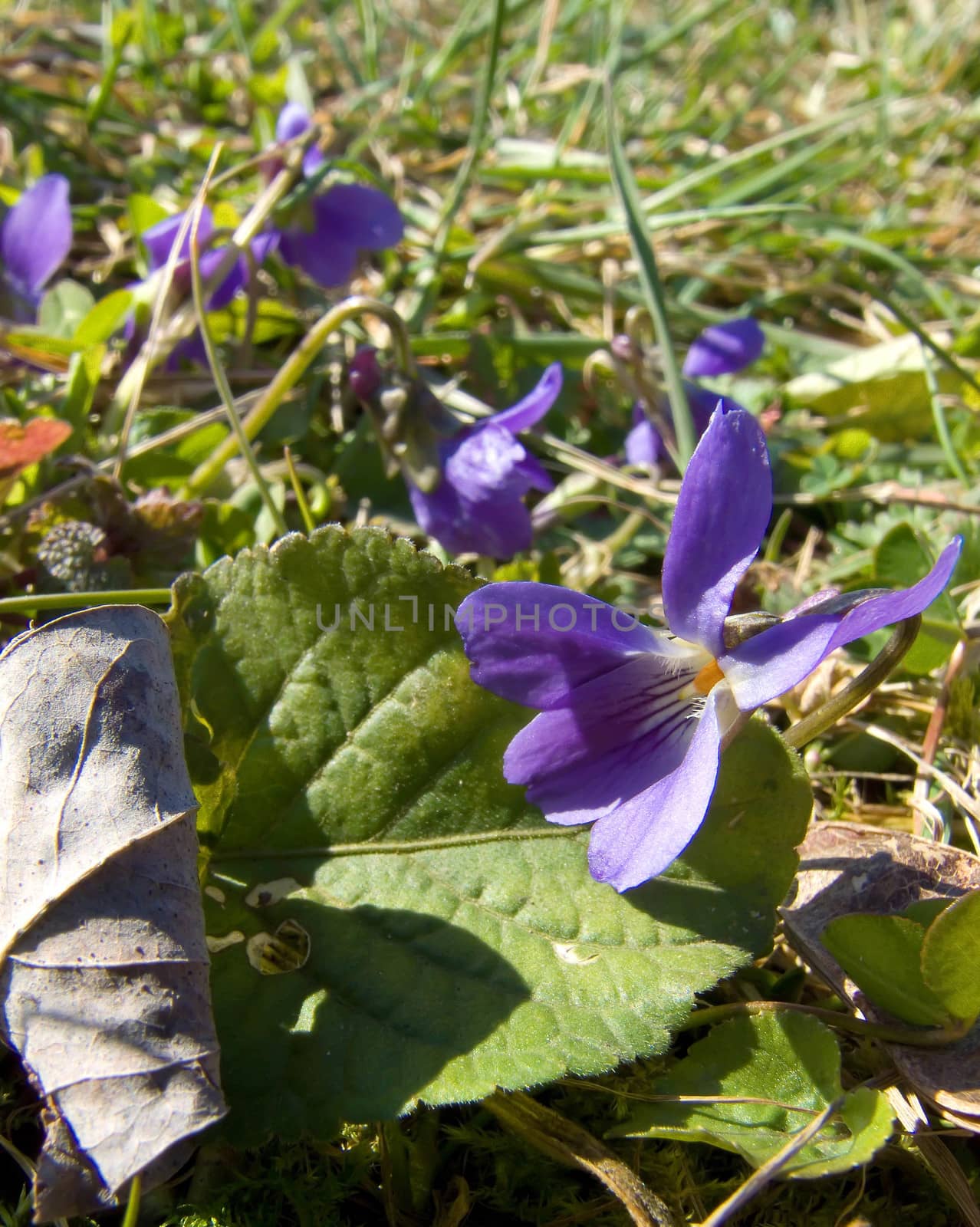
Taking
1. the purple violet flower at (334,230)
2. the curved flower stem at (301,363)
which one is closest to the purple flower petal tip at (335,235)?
the purple violet flower at (334,230)

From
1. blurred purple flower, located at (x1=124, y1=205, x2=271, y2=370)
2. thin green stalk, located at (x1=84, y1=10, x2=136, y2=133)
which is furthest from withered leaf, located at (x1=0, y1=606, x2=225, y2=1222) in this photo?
thin green stalk, located at (x1=84, y1=10, x2=136, y2=133)

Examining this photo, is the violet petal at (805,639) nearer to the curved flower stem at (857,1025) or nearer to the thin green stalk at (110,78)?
the curved flower stem at (857,1025)

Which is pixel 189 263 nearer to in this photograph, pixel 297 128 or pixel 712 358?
pixel 297 128

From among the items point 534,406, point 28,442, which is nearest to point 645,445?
point 534,406

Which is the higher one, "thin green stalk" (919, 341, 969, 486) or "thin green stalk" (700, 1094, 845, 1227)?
"thin green stalk" (919, 341, 969, 486)

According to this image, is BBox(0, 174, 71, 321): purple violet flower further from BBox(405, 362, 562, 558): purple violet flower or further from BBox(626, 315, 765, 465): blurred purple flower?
BBox(626, 315, 765, 465): blurred purple flower

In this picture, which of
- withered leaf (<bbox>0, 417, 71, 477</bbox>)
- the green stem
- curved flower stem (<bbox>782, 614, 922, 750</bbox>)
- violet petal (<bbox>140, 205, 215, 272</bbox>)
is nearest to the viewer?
curved flower stem (<bbox>782, 614, 922, 750</bbox>)

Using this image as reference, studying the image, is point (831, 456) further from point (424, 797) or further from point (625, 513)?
point (424, 797)
